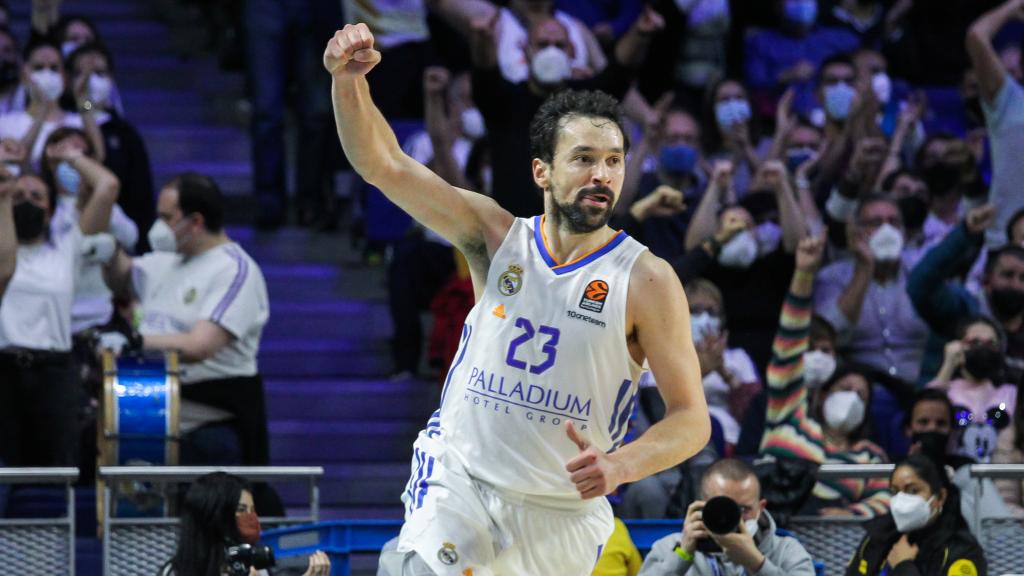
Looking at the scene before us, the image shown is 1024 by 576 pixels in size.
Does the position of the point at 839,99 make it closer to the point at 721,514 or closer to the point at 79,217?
the point at 79,217

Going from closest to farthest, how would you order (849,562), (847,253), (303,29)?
(849,562)
(847,253)
(303,29)

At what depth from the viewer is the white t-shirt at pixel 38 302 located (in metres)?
9.02

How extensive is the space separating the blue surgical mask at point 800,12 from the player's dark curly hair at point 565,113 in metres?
7.72

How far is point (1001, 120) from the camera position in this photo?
35.6 ft

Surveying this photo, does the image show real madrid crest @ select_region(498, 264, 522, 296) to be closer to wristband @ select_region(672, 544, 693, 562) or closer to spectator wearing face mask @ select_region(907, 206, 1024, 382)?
wristband @ select_region(672, 544, 693, 562)

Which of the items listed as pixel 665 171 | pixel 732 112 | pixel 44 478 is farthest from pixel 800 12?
pixel 44 478

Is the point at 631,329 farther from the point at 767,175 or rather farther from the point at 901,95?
the point at 901,95

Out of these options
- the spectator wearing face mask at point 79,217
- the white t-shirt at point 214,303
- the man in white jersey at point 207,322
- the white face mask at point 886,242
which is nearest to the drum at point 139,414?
the man in white jersey at point 207,322

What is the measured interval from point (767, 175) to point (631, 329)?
5324mm

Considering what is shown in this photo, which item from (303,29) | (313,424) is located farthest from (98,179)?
(303,29)

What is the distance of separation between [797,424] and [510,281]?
3.63m

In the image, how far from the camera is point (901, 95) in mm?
12969

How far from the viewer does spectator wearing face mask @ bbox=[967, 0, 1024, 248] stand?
10.8m

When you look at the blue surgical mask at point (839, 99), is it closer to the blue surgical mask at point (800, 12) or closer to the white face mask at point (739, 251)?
the blue surgical mask at point (800, 12)
